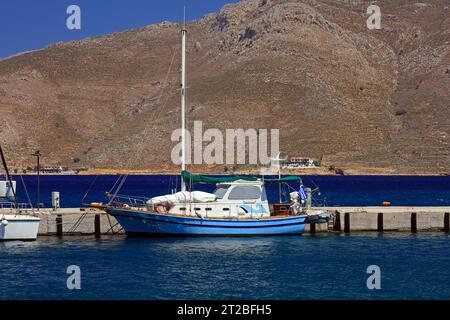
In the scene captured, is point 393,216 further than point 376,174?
No

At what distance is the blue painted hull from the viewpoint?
48.8 meters

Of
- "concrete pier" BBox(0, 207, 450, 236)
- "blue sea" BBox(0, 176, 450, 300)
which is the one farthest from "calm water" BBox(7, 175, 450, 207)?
"blue sea" BBox(0, 176, 450, 300)

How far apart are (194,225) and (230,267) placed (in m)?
9.09

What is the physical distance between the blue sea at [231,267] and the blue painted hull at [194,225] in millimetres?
632

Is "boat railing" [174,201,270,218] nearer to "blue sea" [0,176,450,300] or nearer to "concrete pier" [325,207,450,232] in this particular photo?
"blue sea" [0,176,450,300]

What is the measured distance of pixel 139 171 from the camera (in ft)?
643

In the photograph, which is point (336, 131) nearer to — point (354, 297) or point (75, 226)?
point (75, 226)

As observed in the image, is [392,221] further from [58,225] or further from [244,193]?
[58,225]

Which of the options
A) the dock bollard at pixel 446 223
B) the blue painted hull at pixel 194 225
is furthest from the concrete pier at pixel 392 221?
the blue painted hull at pixel 194 225

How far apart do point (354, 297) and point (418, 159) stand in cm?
16183

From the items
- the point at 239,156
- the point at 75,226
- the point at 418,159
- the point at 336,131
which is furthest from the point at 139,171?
the point at 75,226

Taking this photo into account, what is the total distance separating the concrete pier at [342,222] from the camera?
50625 mm
